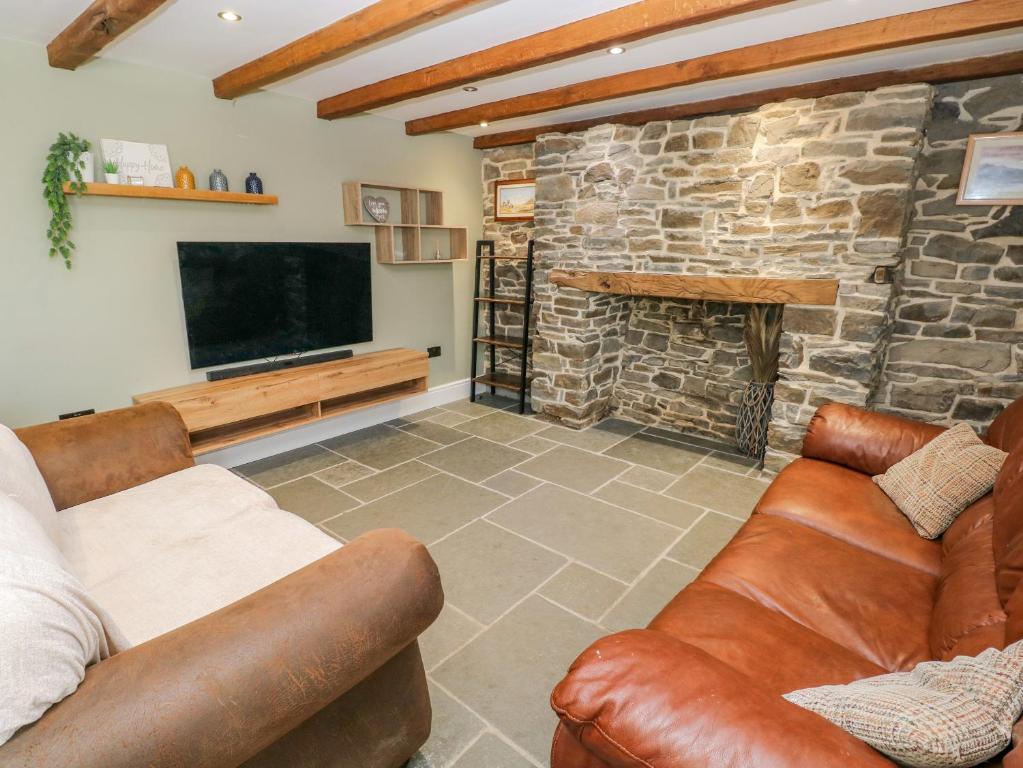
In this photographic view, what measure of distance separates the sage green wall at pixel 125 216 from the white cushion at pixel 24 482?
123cm

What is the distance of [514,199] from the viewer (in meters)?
4.55

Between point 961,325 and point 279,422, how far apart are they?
3973mm

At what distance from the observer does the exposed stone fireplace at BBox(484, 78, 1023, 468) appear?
282 centimetres

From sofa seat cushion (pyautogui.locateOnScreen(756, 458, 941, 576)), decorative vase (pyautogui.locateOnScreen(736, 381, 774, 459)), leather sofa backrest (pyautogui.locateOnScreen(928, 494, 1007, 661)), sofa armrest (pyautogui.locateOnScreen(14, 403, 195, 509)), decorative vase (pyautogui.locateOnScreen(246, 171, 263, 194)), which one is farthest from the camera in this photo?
decorative vase (pyautogui.locateOnScreen(736, 381, 774, 459))

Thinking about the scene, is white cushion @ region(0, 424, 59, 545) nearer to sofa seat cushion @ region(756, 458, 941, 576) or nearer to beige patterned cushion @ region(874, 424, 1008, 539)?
sofa seat cushion @ region(756, 458, 941, 576)

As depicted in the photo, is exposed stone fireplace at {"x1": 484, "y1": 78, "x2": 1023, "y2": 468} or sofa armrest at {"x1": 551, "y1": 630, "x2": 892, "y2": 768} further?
exposed stone fireplace at {"x1": 484, "y1": 78, "x2": 1023, "y2": 468}

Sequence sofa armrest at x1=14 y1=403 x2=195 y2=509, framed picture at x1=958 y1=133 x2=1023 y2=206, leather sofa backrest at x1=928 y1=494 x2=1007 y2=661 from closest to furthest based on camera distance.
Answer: leather sofa backrest at x1=928 y1=494 x2=1007 y2=661 < sofa armrest at x1=14 y1=403 x2=195 y2=509 < framed picture at x1=958 y1=133 x2=1023 y2=206

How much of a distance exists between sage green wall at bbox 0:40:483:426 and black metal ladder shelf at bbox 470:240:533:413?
1246 mm

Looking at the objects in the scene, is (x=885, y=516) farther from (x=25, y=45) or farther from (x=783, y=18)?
(x=25, y=45)

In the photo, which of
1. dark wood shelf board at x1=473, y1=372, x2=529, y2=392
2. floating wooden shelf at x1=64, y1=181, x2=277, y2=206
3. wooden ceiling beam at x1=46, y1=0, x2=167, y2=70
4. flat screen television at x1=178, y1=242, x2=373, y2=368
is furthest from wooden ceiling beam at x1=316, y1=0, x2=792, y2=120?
dark wood shelf board at x1=473, y1=372, x2=529, y2=392

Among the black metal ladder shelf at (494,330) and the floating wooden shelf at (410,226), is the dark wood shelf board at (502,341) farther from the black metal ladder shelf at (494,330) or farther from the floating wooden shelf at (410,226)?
the floating wooden shelf at (410,226)

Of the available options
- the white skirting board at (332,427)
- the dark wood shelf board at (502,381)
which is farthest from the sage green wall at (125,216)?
the dark wood shelf board at (502,381)

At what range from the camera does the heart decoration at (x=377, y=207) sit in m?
3.87

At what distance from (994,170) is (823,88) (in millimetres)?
949
